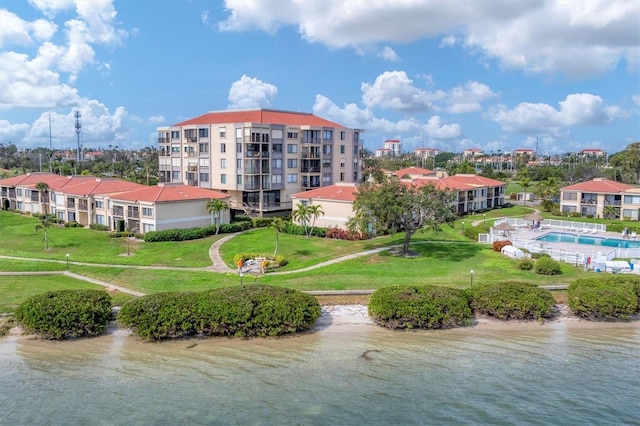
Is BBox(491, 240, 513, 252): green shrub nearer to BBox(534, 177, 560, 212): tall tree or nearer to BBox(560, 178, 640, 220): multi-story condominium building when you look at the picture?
BBox(560, 178, 640, 220): multi-story condominium building

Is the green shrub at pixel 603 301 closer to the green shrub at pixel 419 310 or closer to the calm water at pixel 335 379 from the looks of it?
the calm water at pixel 335 379

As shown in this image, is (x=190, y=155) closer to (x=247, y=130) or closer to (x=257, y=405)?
(x=247, y=130)

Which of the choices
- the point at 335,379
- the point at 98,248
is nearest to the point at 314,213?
the point at 98,248

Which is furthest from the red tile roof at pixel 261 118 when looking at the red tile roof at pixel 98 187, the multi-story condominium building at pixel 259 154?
the red tile roof at pixel 98 187

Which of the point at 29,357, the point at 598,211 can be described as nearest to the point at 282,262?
the point at 29,357

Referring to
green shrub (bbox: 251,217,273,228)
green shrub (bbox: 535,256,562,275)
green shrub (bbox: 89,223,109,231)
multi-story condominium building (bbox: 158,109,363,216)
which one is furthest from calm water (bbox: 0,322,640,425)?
multi-story condominium building (bbox: 158,109,363,216)

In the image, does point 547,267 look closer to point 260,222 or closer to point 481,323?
point 481,323
